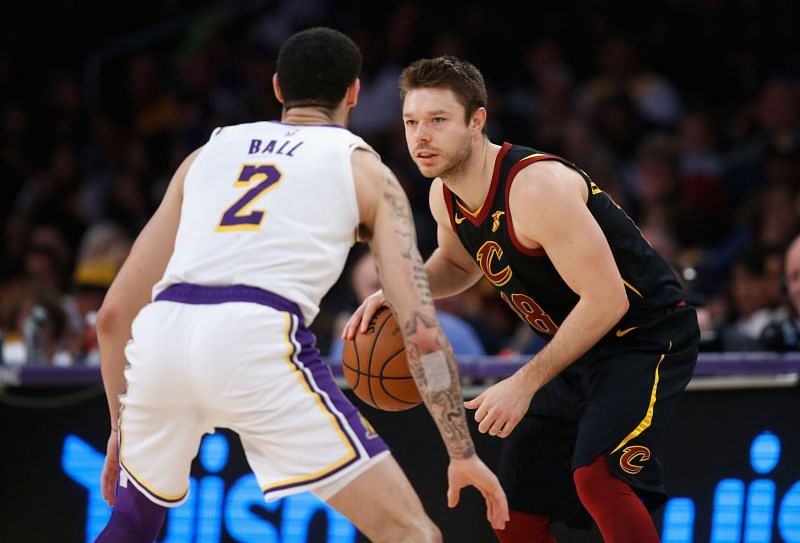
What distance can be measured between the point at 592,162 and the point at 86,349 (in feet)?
12.8

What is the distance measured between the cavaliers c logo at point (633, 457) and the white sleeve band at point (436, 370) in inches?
31.6

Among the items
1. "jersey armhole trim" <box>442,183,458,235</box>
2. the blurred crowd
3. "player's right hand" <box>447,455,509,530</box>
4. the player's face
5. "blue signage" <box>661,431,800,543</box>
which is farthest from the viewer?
the blurred crowd

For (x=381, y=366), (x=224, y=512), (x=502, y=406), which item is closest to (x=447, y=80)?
(x=381, y=366)

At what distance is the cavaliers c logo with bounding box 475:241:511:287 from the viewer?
432 cm

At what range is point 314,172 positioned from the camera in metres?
3.60

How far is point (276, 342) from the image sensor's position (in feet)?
11.4

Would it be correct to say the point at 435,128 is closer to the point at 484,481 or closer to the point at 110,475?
the point at 484,481

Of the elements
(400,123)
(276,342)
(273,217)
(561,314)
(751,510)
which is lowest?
(751,510)

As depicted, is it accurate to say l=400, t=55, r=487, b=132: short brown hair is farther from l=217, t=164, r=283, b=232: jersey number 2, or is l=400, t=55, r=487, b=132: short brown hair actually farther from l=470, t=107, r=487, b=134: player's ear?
l=217, t=164, r=283, b=232: jersey number 2

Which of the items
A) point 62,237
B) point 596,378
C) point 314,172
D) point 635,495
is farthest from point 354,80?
point 62,237

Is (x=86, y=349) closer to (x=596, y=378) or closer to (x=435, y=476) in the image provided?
(x=435, y=476)

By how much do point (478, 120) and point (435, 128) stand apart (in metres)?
0.20

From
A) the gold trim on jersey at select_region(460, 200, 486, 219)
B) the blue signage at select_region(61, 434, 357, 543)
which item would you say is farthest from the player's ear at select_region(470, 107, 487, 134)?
the blue signage at select_region(61, 434, 357, 543)

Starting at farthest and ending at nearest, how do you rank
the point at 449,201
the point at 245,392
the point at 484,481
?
the point at 449,201
the point at 484,481
the point at 245,392
